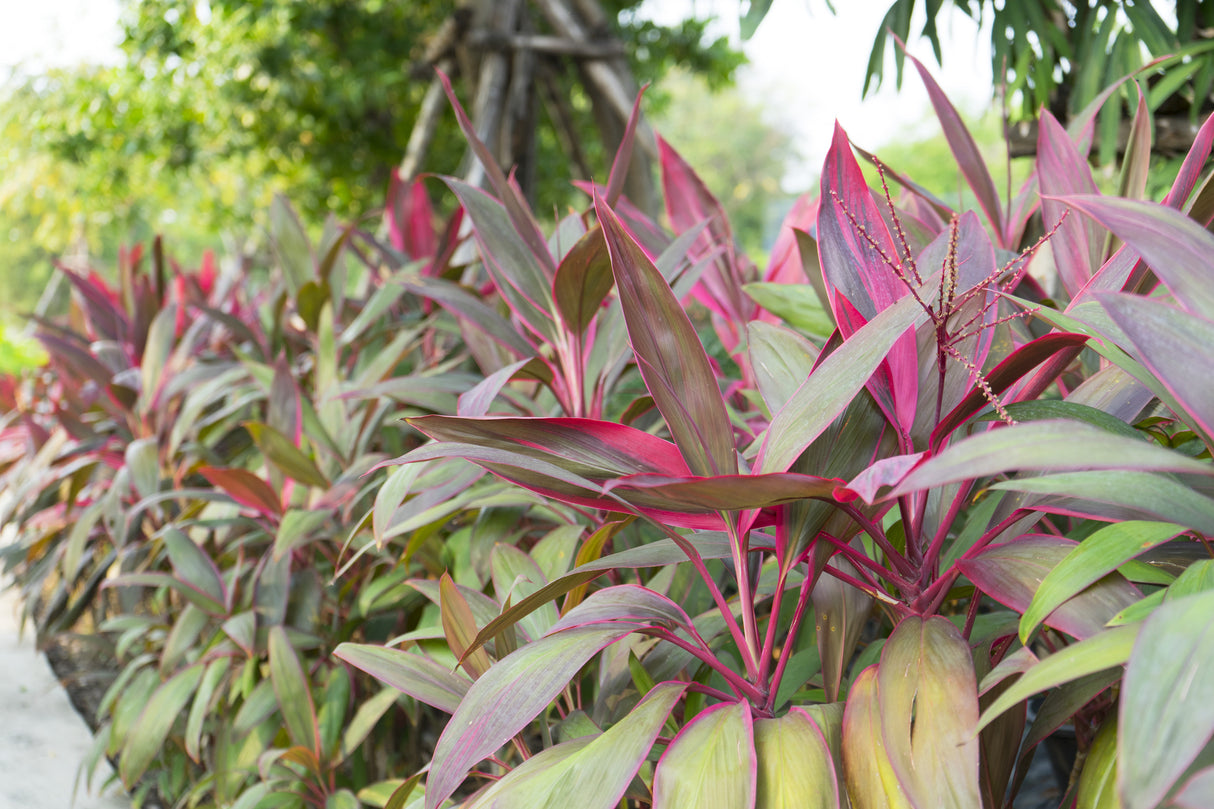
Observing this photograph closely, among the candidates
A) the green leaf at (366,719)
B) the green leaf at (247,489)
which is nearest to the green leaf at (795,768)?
the green leaf at (366,719)

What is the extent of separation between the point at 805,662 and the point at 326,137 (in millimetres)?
5558

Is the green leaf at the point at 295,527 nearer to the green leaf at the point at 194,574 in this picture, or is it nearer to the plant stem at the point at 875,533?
the green leaf at the point at 194,574

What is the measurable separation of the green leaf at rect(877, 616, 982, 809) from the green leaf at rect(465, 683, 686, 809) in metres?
0.14

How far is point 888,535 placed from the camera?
70 centimetres

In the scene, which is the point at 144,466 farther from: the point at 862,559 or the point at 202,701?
the point at 862,559

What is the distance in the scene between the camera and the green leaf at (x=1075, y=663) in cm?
38

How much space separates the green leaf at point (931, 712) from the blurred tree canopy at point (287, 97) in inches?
146

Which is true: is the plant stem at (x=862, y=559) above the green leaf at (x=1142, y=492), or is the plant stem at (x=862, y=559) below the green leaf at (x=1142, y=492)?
below

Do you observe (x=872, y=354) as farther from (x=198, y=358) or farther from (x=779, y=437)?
(x=198, y=358)

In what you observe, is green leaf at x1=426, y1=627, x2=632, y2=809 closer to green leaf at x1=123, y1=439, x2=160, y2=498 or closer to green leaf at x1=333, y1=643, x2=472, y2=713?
green leaf at x1=333, y1=643, x2=472, y2=713

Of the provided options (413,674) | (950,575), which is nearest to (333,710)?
(413,674)

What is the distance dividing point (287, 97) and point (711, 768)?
195 inches

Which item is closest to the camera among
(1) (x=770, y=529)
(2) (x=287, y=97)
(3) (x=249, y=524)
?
(1) (x=770, y=529)

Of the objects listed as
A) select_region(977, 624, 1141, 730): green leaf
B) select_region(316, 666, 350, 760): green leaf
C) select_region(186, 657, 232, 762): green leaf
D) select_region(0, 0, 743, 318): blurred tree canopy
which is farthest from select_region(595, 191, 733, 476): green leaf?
select_region(0, 0, 743, 318): blurred tree canopy
